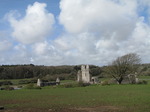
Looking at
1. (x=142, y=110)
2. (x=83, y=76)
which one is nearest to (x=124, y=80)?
(x=83, y=76)

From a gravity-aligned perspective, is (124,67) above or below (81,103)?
above

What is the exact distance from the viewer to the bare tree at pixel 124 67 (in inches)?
2311

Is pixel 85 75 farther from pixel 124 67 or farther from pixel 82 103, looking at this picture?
pixel 82 103

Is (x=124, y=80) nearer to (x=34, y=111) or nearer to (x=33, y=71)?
(x=34, y=111)

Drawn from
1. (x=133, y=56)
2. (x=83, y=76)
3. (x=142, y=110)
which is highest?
(x=133, y=56)

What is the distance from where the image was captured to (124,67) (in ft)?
193

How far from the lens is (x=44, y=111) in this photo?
46.4ft

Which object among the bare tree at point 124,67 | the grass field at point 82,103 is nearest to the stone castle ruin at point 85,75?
the bare tree at point 124,67

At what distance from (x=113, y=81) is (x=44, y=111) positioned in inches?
1950

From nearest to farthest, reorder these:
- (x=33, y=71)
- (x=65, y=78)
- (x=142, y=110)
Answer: (x=142, y=110) < (x=65, y=78) < (x=33, y=71)

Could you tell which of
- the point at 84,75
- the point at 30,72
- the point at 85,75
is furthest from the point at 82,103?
the point at 30,72

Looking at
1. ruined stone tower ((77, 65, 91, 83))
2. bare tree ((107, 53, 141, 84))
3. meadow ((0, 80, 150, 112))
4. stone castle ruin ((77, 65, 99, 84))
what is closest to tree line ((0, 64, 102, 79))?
ruined stone tower ((77, 65, 91, 83))

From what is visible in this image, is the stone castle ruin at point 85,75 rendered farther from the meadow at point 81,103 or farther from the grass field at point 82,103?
the grass field at point 82,103

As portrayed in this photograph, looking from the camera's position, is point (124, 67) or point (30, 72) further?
point (30, 72)
